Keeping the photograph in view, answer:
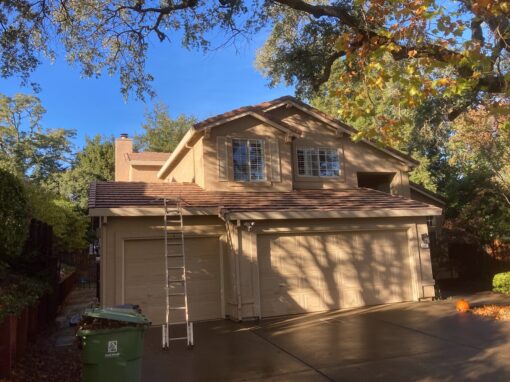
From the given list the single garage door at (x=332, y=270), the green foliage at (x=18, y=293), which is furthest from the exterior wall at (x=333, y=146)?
the green foliage at (x=18, y=293)

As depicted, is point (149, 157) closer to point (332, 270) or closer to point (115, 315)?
point (332, 270)

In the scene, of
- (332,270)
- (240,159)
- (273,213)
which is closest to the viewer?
(273,213)

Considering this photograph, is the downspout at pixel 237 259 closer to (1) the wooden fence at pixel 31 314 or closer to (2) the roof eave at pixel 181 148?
(2) the roof eave at pixel 181 148

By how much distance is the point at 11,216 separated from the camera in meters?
8.57

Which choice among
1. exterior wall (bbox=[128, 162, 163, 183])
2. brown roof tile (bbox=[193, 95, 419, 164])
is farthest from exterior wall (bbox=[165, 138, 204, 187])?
exterior wall (bbox=[128, 162, 163, 183])

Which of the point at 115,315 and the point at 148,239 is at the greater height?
the point at 148,239

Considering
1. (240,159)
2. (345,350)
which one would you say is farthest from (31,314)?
(240,159)

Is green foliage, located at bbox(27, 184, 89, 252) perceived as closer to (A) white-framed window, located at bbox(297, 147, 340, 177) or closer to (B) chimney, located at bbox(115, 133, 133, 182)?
(B) chimney, located at bbox(115, 133, 133, 182)

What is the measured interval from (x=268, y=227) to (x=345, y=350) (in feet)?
16.8

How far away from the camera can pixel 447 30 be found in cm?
838

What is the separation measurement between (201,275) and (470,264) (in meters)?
13.4

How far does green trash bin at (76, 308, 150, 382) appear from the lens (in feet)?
19.0

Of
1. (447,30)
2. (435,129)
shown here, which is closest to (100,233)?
(447,30)

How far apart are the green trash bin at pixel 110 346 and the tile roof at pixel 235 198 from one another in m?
6.24
